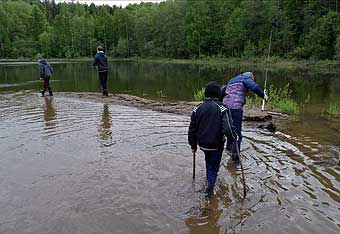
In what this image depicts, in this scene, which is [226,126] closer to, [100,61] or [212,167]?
[212,167]

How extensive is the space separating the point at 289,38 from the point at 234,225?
58.3 meters

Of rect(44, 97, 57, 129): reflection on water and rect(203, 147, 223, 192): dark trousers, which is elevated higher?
rect(203, 147, 223, 192): dark trousers

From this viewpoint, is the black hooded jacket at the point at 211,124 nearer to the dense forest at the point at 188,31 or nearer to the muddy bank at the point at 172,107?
the muddy bank at the point at 172,107

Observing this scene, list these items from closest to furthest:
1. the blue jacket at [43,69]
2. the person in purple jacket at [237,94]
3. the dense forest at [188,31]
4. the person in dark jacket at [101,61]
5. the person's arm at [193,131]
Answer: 1. the person's arm at [193,131]
2. the person in purple jacket at [237,94]
3. the person in dark jacket at [101,61]
4. the blue jacket at [43,69]
5. the dense forest at [188,31]

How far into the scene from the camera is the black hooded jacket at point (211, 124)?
551cm

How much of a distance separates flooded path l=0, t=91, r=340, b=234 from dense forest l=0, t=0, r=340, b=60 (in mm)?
41071

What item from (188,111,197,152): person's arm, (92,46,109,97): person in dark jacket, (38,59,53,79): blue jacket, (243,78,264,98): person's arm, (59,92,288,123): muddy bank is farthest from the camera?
(38,59,53,79): blue jacket

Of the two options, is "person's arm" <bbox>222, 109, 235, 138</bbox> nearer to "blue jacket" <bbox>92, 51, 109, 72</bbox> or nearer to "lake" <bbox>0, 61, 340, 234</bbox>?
"lake" <bbox>0, 61, 340, 234</bbox>

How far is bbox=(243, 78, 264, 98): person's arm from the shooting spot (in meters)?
7.14

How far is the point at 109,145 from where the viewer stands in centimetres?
855

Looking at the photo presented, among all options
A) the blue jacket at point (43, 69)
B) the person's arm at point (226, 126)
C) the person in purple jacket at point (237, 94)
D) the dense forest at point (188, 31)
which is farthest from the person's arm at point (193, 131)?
the dense forest at point (188, 31)

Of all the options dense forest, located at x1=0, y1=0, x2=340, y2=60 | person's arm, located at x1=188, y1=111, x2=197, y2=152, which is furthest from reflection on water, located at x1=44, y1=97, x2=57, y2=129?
dense forest, located at x1=0, y1=0, x2=340, y2=60

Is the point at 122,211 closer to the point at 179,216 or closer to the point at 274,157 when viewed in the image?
the point at 179,216

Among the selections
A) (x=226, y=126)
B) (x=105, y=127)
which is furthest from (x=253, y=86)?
(x=105, y=127)
